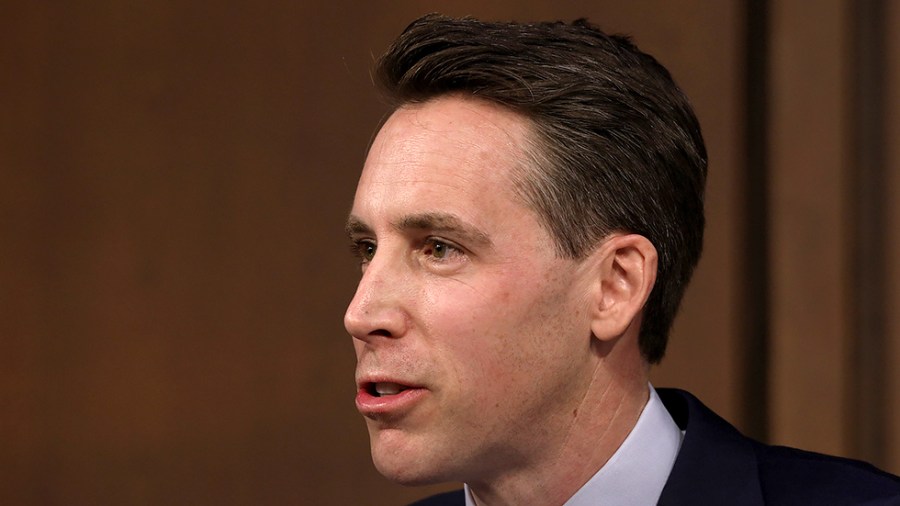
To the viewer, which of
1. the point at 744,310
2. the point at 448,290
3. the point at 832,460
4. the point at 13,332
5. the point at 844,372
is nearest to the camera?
the point at 448,290

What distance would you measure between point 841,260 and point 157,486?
1.74 metres

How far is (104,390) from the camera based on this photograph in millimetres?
3037

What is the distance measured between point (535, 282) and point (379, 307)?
229 mm

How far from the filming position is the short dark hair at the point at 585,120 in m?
1.81

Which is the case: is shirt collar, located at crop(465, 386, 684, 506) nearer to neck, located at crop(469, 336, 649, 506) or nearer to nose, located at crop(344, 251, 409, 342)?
neck, located at crop(469, 336, 649, 506)

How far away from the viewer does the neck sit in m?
1.80

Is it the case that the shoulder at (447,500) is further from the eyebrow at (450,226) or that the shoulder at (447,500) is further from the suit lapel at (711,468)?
the eyebrow at (450,226)

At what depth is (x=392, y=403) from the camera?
1.71 metres

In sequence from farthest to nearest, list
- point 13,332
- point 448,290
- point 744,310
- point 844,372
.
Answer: point 13,332 < point 744,310 < point 844,372 < point 448,290

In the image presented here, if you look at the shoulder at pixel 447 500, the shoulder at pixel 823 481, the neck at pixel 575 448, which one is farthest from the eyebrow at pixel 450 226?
the shoulder at pixel 447 500

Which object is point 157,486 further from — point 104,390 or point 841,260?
point 841,260

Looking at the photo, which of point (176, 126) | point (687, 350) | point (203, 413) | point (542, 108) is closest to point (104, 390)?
point (203, 413)

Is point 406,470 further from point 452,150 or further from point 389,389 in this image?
point 452,150

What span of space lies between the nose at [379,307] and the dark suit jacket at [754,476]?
472mm
